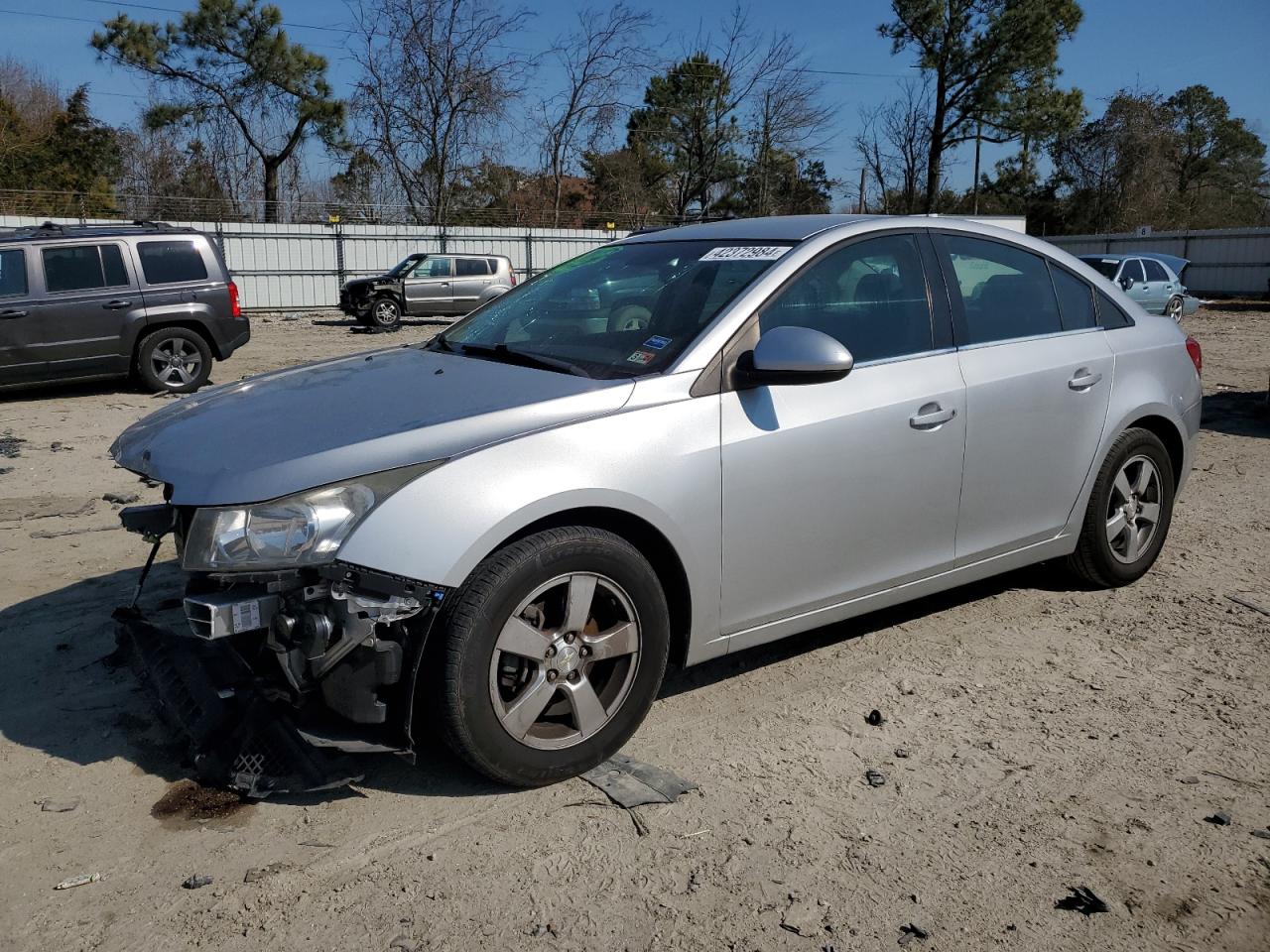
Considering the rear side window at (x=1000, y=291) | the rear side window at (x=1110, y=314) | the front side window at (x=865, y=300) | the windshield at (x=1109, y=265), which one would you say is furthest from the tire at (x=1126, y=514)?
the windshield at (x=1109, y=265)

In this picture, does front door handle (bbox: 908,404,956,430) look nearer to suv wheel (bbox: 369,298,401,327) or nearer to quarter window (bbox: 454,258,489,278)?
suv wheel (bbox: 369,298,401,327)

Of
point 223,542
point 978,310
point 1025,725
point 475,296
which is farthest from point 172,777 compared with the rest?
point 475,296

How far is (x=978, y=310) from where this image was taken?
409 cm

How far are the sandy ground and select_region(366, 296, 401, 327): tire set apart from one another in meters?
17.3

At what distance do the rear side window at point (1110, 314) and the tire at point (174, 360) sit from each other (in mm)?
10372

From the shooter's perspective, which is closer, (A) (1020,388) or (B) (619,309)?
(B) (619,309)

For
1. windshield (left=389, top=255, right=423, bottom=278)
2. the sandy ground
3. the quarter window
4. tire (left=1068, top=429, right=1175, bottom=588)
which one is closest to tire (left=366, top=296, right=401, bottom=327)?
windshield (left=389, top=255, right=423, bottom=278)

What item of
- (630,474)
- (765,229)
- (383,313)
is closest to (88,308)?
(383,313)

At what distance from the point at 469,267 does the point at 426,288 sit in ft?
4.22

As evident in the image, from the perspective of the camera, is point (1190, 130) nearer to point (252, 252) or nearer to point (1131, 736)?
point (252, 252)

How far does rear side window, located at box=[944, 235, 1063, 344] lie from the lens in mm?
4074

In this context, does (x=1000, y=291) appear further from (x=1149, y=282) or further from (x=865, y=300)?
(x=1149, y=282)

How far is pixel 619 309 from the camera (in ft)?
12.4

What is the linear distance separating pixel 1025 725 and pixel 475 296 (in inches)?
801
